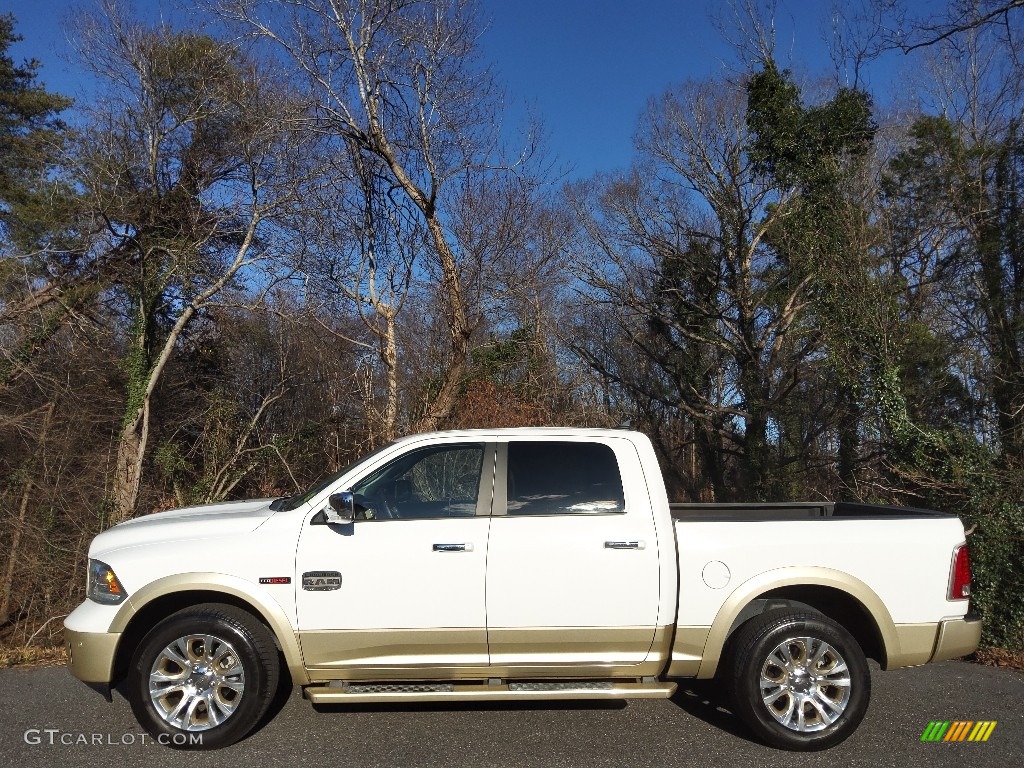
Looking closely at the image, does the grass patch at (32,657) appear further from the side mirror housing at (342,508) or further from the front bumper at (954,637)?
the front bumper at (954,637)

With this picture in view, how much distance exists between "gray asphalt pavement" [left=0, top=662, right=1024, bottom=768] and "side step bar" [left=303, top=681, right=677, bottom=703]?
31 cm

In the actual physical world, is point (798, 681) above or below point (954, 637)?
below

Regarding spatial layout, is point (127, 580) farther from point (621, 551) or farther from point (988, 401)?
point (988, 401)

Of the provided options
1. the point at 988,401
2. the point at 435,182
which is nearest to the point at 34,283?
the point at 435,182

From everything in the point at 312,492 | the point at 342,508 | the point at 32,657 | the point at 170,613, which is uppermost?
the point at 312,492

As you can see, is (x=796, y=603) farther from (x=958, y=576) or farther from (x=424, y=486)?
(x=424, y=486)

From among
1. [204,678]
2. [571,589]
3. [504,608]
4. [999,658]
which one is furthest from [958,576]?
[204,678]

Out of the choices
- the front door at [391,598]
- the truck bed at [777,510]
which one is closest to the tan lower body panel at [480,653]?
the front door at [391,598]

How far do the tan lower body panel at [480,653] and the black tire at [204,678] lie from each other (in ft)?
1.01

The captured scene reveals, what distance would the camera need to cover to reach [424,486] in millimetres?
4805

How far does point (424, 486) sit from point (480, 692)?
1272 mm

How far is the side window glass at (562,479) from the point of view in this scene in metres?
4.67

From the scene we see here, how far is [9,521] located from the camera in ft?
28.8

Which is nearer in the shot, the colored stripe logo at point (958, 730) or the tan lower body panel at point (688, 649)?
the tan lower body panel at point (688, 649)
